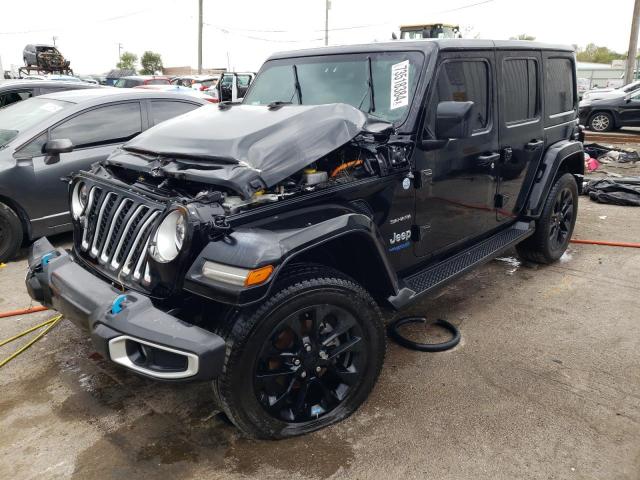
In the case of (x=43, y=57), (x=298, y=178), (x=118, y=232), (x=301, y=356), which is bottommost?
(x=301, y=356)

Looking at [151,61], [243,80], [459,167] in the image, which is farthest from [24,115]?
[151,61]

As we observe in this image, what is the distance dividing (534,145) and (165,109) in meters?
3.98

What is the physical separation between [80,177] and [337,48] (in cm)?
186

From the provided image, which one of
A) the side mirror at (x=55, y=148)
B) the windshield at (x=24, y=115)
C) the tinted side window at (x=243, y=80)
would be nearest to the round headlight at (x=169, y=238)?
the side mirror at (x=55, y=148)

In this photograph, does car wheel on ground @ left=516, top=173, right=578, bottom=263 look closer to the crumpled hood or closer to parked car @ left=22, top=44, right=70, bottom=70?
the crumpled hood

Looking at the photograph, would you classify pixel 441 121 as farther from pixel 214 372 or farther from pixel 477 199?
pixel 214 372

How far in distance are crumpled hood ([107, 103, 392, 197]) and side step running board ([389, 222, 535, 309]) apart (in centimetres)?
94

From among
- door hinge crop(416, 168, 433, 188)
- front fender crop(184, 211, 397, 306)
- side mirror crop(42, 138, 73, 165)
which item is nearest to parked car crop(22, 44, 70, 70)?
side mirror crop(42, 138, 73, 165)

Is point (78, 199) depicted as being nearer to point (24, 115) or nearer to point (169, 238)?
point (169, 238)

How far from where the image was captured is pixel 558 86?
188 inches

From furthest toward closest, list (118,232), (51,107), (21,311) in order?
1. (51,107)
2. (21,311)
3. (118,232)

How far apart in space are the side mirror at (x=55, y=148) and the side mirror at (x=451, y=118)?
3195 mm

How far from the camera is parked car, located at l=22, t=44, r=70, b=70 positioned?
21.2 metres

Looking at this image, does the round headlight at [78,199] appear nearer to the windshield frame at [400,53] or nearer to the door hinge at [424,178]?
the windshield frame at [400,53]
